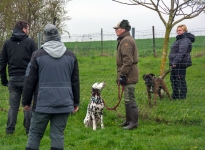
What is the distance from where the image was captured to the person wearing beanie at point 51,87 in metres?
4.42

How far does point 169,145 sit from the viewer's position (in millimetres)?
5852

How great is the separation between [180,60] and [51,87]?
198 inches

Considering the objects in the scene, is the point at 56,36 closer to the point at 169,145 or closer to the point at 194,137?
the point at 169,145

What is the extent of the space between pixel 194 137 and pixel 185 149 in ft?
2.49

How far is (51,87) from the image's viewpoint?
4.42 m

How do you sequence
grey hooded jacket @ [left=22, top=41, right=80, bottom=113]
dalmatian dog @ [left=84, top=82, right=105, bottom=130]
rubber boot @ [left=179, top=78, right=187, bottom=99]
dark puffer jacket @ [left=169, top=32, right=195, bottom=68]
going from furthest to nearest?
1. dark puffer jacket @ [left=169, top=32, right=195, bottom=68]
2. rubber boot @ [left=179, top=78, right=187, bottom=99]
3. dalmatian dog @ [left=84, top=82, right=105, bottom=130]
4. grey hooded jacket @ [left=22, top=41, right=80, bottom=113]

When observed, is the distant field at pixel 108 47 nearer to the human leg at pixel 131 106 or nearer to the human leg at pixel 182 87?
the human leg at pixel 182 87

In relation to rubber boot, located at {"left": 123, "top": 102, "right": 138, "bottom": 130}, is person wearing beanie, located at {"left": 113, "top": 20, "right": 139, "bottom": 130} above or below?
above

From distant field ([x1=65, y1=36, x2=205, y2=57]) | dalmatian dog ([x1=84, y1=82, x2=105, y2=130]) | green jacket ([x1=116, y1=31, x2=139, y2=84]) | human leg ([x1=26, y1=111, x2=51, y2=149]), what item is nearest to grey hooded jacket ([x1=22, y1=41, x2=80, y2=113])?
human leg ([x1=26, y1=111, x2=51, y2=149])

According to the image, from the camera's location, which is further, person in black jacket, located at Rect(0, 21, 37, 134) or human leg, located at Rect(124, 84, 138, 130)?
human leg, located at Rect(124, 84, 138, 130)

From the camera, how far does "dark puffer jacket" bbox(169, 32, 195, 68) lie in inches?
343

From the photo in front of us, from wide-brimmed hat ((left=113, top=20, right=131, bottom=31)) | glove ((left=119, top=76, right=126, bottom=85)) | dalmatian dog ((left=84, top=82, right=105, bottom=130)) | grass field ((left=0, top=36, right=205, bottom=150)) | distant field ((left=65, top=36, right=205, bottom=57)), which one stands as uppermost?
wide-brimmed hat ((left=113, top=20, right=131, bottom=31))

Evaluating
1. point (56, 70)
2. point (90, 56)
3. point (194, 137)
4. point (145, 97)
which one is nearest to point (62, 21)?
point (90, 56)

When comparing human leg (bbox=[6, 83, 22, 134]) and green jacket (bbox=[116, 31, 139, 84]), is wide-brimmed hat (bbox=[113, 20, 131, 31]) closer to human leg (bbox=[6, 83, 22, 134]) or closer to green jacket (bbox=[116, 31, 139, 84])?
green jacket (bbox=[116, 31, 139, 84])
